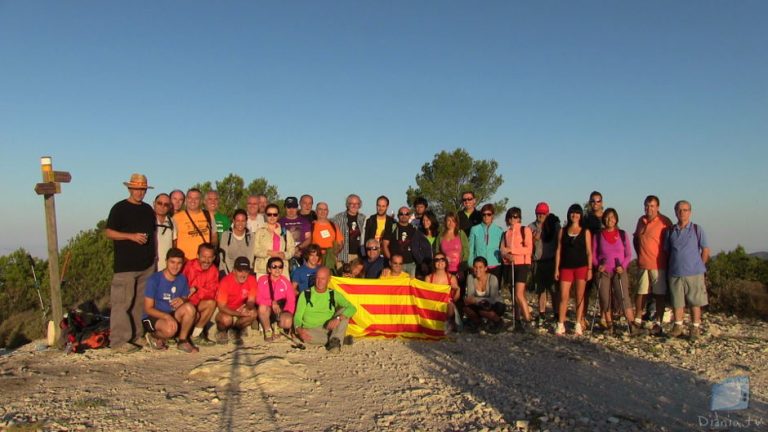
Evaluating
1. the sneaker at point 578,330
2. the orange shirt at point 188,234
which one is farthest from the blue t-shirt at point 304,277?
the sneaker at point 578,330

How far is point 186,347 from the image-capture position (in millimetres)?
7441

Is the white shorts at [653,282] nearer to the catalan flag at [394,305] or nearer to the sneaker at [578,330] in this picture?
the sneaker at [578,330]

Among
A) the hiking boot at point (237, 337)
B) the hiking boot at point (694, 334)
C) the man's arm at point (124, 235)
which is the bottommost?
the hiking boot at point (694, 334)

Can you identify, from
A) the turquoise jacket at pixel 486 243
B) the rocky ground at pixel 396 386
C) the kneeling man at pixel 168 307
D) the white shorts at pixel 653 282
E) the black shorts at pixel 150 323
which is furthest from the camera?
the turquoise jacket at pixel 486 243

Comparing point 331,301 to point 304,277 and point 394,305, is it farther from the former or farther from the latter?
point 394,305

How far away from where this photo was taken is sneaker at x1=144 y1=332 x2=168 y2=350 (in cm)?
757

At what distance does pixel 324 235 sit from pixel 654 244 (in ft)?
17.3

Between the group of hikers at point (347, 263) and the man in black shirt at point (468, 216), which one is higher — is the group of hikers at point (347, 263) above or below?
below

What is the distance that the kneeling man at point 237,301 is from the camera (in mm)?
8031

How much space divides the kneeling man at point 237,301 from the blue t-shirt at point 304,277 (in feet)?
2.32

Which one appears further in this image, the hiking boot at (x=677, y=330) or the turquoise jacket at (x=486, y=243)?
the turquoise jacket at (x=486, y=243)

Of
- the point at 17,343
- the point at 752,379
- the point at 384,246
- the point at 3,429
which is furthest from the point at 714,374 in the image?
the point at 17,343

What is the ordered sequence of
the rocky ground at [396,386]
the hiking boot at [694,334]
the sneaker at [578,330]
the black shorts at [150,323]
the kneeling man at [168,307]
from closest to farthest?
the rocky ground at [396,386]
the kneeling man at [168,307]
the black shorts at [150,323]
the hiking boot at [694,334]
the sneaker at [578,330]

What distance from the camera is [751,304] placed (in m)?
11.0
